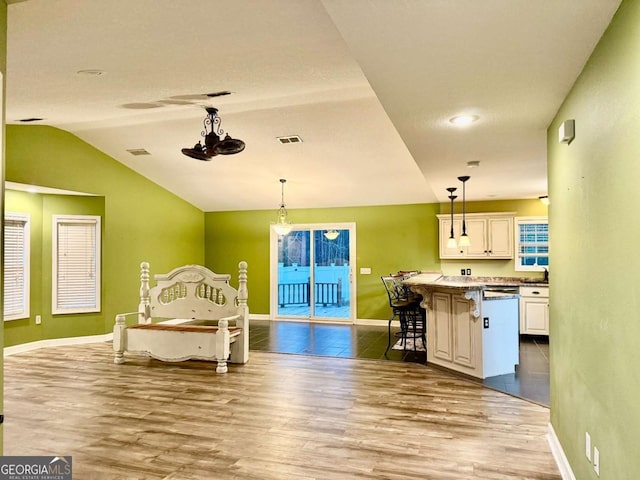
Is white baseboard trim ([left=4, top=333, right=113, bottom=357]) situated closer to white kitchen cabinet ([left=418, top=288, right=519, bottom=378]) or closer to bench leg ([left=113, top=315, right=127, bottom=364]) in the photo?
bench leg ([left=113, top=315, right=127, bottom=364])

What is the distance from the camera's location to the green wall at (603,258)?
63.9 inches

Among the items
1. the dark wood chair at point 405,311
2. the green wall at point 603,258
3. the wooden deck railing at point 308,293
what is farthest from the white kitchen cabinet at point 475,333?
the wooden deck railing at point 308,293

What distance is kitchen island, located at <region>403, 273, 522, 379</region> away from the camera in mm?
4805

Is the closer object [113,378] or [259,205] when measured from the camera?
[113,378]

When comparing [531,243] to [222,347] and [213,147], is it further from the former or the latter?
[213,147]

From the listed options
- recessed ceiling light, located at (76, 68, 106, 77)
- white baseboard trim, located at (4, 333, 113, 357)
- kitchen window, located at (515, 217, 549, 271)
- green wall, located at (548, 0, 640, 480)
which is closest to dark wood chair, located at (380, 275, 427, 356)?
kitchen window, located at (515, 217, 549, 271)

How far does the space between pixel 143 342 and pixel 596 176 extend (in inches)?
212

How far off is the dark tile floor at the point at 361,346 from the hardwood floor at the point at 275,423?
385 mm

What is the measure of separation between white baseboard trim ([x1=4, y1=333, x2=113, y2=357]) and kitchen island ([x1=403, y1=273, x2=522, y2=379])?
514cm

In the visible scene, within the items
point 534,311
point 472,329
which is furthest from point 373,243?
point 472,329

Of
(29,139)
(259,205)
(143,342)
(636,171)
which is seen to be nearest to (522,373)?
(636,171)

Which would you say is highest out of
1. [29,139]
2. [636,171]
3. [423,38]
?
[29,139]

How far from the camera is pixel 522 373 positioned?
201 inches

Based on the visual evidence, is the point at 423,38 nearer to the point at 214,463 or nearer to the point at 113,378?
the point at 214,463
